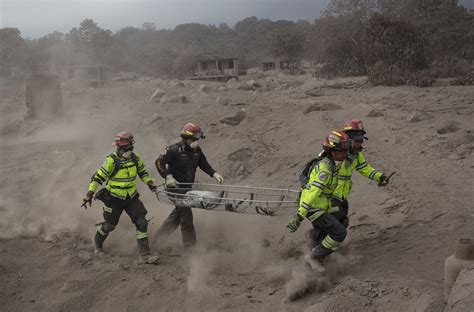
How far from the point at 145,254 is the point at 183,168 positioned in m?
1.47

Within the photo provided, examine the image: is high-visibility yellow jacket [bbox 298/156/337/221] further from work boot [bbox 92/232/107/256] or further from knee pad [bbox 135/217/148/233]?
work boot [bbox 92/232/107/256]

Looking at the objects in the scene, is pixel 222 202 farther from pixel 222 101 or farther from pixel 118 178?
pixel 222 101

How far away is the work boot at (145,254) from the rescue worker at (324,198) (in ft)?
8.22

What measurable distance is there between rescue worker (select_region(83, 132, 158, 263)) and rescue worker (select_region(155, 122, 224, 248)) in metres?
0.33

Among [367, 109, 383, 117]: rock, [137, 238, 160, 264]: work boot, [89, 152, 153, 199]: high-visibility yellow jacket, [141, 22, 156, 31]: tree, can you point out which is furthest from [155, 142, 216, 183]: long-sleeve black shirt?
[141, 22, 156, 31]: tree

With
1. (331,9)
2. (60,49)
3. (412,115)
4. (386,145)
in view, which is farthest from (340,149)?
(60,49)

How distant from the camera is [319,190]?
18.6 feet

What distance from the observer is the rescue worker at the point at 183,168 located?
7648 millimetres

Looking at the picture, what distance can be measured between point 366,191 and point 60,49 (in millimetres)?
47812

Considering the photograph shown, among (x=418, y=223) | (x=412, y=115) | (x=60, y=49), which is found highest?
(x=60, y=49)

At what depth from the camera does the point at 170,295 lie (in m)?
6.43

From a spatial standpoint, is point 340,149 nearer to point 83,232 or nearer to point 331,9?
point 83,232

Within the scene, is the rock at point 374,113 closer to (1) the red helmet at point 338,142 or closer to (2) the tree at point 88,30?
(1) the red helmet at point 338,142

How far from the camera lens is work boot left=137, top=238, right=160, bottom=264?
24.2ft
